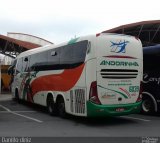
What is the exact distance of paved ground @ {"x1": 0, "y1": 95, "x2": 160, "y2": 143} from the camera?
35.8 ft

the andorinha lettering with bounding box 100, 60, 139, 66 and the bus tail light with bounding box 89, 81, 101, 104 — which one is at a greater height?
the andorinha lettering with bounding box 100, 60, 139, 66

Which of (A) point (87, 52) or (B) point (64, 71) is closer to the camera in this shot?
(A) point (87, 52)

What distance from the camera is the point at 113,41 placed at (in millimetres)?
12789

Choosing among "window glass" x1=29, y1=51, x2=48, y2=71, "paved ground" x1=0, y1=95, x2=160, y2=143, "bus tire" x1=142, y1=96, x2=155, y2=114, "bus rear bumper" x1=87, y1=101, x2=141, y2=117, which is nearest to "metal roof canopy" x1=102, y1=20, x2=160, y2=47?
"window glass" x1=29, y1=51, x2=48, y2=71

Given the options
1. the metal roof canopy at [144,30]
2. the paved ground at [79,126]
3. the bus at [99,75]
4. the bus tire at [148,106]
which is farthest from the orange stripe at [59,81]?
the metal roof canopy at [144,30]

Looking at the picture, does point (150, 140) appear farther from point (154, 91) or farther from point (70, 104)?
point (154, 91)

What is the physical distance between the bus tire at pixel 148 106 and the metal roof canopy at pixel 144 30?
1639 cm

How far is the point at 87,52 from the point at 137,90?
91.2 inches

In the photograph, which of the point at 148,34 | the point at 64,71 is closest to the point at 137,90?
the point at 64,71

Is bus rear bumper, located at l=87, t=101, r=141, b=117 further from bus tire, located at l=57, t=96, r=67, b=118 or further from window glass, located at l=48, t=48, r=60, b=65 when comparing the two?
window glass, located at l=48, t=48, r=60, b=65

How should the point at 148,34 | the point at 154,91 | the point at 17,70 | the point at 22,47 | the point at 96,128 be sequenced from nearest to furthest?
the point at 96,128
the point at 154,91
the point at 17,70
the point at 148,34
the point at 22,47

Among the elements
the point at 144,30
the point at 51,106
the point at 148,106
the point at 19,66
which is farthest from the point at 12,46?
the point at 148,106

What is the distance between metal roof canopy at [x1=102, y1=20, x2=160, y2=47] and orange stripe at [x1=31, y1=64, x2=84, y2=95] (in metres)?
16.6

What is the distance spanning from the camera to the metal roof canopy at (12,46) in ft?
127
